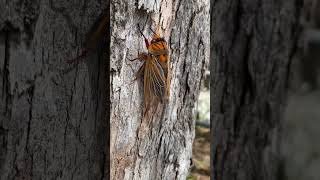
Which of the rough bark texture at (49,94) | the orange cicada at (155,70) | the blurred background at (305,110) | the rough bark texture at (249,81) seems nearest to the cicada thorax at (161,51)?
the orange cicada at (155,70)

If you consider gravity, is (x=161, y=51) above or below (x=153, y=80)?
above

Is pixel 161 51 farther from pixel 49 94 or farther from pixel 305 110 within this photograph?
pixel 305 110

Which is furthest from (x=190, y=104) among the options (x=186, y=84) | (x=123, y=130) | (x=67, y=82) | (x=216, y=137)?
(x=216, y=137)

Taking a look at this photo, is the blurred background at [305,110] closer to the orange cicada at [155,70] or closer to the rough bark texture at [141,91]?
the rough bark texture at [141,91]

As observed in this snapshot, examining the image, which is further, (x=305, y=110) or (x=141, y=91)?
(x=141, y=91)

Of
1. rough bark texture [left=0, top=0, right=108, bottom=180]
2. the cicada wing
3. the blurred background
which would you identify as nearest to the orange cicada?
the cicada wing

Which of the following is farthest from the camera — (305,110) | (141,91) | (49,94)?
(141,91)

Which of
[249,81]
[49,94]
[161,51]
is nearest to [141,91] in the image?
[161,51]

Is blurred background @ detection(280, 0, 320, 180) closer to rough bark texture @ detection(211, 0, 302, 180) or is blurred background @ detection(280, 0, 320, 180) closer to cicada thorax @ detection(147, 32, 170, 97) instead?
rough bark texture @ detection(211, 0, 302, 180)
